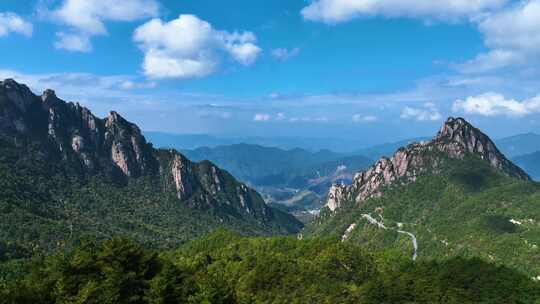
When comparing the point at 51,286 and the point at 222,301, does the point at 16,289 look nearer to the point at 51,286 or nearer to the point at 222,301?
the point at 51,286

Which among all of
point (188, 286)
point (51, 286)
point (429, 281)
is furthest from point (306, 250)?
point (51, 286)

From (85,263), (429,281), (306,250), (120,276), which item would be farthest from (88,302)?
(306,250)

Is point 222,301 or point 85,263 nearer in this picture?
point 222,301

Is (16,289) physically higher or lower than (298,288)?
higher

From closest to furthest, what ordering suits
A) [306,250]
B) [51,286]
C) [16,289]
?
[16,289] → [51,286] → [306,250]

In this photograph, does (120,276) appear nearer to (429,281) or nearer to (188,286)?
(188,286)

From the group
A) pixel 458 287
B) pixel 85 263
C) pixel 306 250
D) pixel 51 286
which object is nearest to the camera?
pixel 51 286

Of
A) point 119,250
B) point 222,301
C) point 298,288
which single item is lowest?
point 298,288
